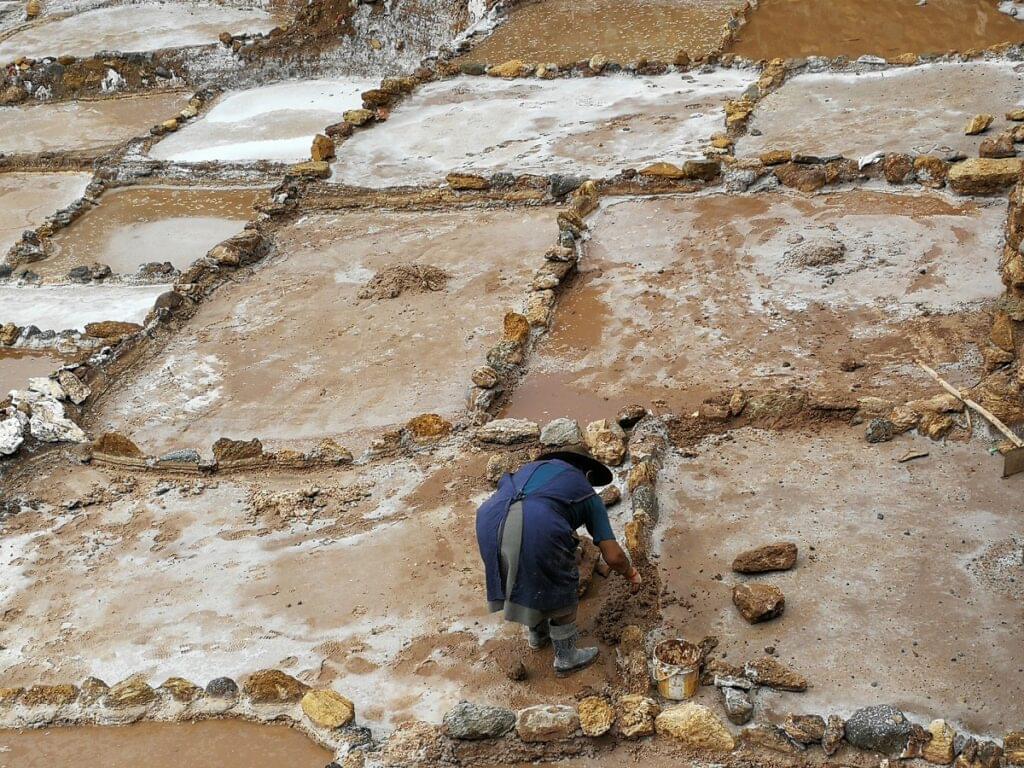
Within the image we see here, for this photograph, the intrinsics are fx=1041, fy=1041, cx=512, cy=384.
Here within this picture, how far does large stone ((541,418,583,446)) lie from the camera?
6.04 meters

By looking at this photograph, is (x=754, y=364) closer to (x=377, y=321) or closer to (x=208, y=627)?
(x=377, y=321)

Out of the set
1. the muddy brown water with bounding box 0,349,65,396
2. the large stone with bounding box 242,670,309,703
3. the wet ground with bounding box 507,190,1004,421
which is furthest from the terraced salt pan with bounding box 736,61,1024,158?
the large stone with bounding box 242,670,309,703

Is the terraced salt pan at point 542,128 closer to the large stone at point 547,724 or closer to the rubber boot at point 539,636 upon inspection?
the rubber boot at point 539,636

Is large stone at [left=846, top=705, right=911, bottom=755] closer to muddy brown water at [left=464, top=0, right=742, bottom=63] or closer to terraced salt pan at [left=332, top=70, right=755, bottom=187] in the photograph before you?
terraced salt pan at [left=332, top=70, right=755, bottom=187]

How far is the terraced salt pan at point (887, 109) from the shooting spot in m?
11.1

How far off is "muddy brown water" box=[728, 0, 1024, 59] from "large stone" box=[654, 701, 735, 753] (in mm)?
12087

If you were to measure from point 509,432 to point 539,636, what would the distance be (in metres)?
2.34

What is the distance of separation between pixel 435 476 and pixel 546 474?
2.45 m

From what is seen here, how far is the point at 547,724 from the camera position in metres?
4.87

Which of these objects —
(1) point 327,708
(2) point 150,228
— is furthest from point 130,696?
(2) point 150,228

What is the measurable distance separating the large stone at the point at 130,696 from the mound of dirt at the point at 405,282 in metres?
5.32

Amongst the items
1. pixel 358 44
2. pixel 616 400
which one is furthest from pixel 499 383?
pixel 358 44

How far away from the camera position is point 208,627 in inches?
245

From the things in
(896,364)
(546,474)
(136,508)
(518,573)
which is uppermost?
(546,474)
